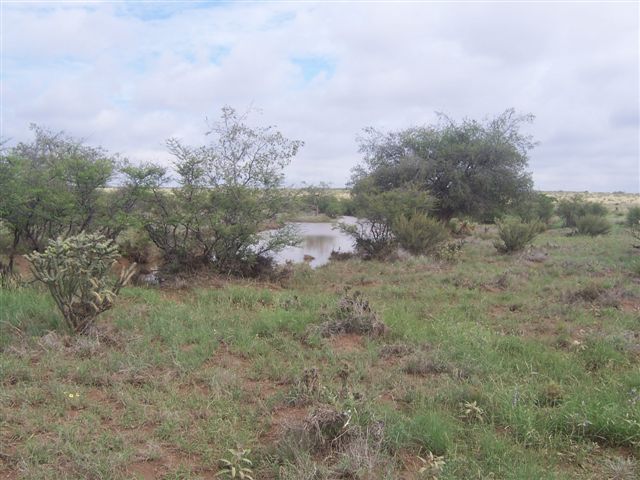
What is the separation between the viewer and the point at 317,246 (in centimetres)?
1841

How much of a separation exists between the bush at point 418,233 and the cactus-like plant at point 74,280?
9.31 metres

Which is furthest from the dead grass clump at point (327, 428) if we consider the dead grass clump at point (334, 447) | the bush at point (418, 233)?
the bush at point (418, 233)

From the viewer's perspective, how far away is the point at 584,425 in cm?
360

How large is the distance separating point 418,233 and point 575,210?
56.2 ft

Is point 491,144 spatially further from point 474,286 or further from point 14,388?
point 14,388

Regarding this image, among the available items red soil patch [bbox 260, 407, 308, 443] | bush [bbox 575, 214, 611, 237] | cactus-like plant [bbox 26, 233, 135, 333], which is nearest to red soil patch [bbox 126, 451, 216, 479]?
red soil patch [bbox 260, 407, 308, 443]

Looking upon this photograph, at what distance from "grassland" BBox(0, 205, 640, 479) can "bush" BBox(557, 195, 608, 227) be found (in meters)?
20.6

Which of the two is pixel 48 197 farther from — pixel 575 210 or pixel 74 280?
pixel 575 210

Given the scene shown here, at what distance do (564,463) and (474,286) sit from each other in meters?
5.97

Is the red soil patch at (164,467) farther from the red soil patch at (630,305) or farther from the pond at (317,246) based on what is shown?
the pond at (317,246)

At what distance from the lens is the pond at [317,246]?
12105 mm

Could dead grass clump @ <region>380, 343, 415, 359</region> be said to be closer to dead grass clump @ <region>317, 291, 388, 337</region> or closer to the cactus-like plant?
dead grass clump @ <region>317, 291, 388, 337</region>

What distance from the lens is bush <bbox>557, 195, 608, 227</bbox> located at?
83.7 feet

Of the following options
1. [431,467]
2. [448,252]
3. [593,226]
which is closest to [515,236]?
[448,252]
